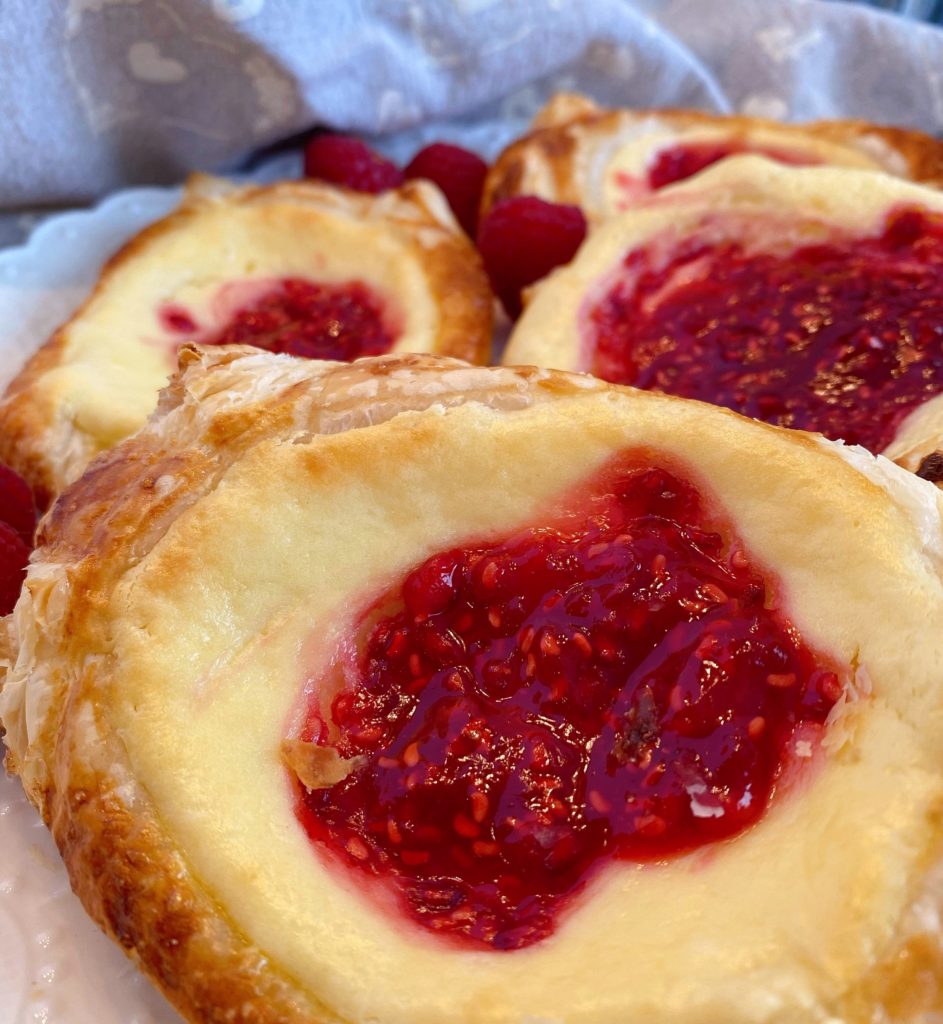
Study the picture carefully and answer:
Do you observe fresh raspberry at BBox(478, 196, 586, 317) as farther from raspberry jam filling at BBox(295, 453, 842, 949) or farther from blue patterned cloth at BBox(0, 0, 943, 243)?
raspberry jam filling at BBox(295, 453, 842, 949)

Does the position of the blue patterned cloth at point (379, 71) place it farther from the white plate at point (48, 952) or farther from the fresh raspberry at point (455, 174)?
the white plate at point (48, 952)

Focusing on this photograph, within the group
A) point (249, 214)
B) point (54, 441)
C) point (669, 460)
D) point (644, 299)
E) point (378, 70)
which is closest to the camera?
point (669, 460)

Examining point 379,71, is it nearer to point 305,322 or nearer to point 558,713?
point 305,322

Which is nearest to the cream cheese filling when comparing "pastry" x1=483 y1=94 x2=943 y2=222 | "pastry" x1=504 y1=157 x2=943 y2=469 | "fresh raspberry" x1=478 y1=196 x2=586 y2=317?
"pastry" x1=504 y1=157 x2=943 y2=469

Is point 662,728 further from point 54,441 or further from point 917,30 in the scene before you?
point 917,30

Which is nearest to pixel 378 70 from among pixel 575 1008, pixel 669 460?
→ pixel 669 460

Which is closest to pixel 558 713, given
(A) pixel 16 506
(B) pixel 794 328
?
(B) pixel 794 328

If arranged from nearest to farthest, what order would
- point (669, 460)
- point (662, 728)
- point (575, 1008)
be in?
point (575, 1008), point (662, 728), point (669, 460)
